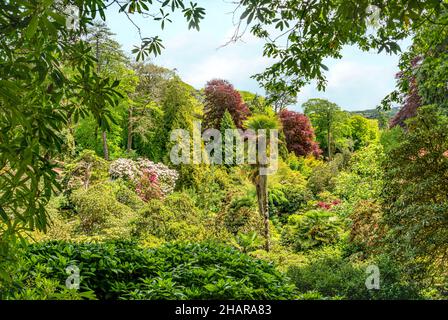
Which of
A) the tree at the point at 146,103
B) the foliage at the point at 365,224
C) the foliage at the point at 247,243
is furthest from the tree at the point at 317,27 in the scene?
the tree at the point at 146,103

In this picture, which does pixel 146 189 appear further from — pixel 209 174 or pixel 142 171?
pixel 209 174

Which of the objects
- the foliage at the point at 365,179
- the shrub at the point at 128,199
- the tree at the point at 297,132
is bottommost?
the shrub at the point at 128,199

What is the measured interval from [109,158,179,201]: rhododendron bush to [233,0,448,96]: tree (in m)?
7.24

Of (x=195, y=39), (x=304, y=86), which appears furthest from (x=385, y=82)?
(x=195, y=39)

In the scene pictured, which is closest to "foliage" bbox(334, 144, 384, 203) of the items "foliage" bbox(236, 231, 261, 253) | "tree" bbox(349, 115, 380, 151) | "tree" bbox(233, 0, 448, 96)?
"foliage" bbox(236, 231, 261, 253)

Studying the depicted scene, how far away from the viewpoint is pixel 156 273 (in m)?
2.73

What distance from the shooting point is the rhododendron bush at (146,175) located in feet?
32.4

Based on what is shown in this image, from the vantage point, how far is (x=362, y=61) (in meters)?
3.41

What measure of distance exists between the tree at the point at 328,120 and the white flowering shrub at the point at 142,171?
24.2ft

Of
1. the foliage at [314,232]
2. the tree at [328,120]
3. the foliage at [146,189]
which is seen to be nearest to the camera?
the foliage at [314,232]

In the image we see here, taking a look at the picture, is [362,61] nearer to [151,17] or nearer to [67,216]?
[151,17]

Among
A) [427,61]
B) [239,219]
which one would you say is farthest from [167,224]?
[427,61]

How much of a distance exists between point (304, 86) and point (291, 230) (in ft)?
19.2

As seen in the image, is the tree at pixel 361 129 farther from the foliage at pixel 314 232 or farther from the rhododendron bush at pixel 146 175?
the foliage at pixel 314 232
